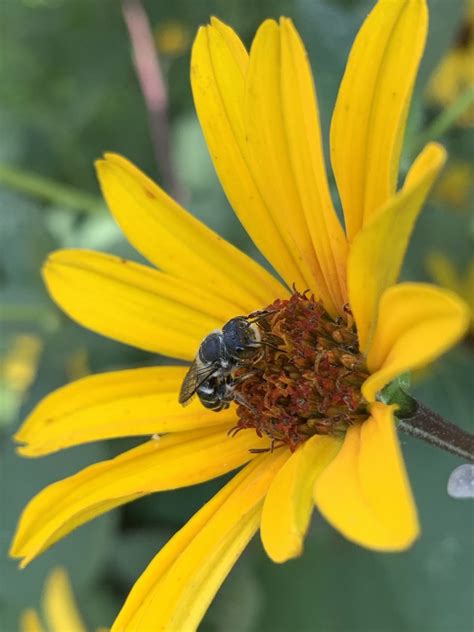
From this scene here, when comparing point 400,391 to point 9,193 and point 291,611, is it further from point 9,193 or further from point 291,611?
point 9,193

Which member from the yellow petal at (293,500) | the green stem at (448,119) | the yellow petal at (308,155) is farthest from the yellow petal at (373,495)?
the green stem at (448,119)

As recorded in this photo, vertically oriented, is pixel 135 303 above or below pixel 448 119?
above

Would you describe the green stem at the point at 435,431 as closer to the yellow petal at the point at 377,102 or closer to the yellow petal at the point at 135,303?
the yellow petal at the point at 377,102

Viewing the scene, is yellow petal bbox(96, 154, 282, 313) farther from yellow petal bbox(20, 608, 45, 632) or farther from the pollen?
yellow petal bbox(20, 608, 45, 632)

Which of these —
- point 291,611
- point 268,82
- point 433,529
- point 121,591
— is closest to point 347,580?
point 291,611

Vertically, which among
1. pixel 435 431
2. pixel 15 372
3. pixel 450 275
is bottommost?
pixel 450 275

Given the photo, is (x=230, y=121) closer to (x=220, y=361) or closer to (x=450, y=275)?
(x=220, y=361)

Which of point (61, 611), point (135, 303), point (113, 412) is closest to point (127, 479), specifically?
point (113, 412)
